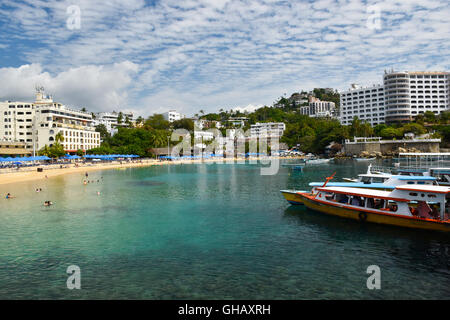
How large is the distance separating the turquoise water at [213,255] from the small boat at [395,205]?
0.78m

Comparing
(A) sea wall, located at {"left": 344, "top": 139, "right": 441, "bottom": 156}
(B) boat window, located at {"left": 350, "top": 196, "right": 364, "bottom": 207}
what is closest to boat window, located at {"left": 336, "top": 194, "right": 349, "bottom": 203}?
(B) boat window, located at {"left": 350, "top": 196, "right": 364, "bottom": 207}

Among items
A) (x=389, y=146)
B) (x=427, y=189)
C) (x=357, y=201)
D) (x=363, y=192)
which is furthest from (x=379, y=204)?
(x=389, y=146)

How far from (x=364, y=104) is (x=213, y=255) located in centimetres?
15227

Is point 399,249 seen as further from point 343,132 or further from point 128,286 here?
point 343,132

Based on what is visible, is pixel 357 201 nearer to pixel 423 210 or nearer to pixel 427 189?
pixel 423 210

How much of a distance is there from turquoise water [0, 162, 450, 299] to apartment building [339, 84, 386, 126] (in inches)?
5363

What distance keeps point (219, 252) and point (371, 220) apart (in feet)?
39.6

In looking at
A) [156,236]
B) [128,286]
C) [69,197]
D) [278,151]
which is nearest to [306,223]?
[156,236]

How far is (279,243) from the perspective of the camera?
19.4 meters

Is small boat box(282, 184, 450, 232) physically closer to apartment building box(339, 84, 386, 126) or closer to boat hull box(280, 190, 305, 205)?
boat hull box(280, 190, 305, 205)

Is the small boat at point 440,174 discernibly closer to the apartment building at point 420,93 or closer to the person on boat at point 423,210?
the person on boat at point 423,210

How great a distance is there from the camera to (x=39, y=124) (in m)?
106

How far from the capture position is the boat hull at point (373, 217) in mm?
20594

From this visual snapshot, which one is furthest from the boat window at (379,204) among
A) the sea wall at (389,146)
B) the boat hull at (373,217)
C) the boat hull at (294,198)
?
the sea wall at (389,146)
